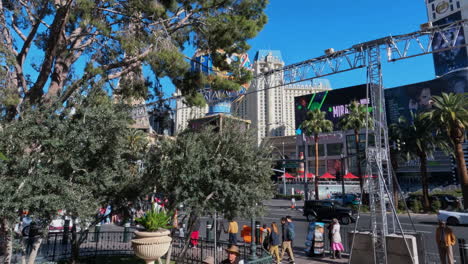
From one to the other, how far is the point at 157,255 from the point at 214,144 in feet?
11.8

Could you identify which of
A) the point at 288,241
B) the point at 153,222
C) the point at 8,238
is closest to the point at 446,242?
the point at 288,241

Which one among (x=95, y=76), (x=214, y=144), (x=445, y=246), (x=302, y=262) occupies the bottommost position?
(x=302, y=262)

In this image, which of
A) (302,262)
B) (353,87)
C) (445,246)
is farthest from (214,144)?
(353,87)

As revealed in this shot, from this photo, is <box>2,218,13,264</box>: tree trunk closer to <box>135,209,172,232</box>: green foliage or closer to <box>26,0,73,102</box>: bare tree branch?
<box>135,209,172,232</box>: green foliage

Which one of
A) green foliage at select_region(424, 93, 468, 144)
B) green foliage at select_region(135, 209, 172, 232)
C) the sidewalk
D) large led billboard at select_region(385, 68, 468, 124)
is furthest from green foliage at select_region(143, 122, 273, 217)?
large led billboard at select_region(385, 68, 468, 124)

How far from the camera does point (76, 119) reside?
7.37m

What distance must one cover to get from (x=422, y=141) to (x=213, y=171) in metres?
30.5

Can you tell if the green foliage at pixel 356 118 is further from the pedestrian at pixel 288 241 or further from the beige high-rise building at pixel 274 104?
the beige high-rise building at pixel 274 104

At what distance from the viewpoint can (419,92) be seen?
6925cm

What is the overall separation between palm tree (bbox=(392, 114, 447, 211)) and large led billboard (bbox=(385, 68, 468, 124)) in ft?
104

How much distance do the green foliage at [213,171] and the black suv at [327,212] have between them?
1532 centimetres

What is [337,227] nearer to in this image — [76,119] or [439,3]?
[76,119]

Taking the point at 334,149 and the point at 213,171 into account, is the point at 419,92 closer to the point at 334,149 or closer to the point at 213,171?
the point at 334,149

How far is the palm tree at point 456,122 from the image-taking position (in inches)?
1064
